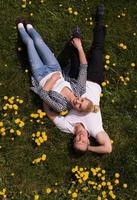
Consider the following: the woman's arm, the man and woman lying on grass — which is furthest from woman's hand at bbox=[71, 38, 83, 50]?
the woman's arm

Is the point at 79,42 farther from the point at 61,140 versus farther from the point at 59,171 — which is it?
the point at 59,171

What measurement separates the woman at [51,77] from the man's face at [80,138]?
0.36 meters

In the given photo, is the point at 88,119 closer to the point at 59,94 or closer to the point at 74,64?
the point at 59,94

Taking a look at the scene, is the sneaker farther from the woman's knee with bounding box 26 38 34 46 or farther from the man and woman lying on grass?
the woman's knee with bounding box 26 38 34 46

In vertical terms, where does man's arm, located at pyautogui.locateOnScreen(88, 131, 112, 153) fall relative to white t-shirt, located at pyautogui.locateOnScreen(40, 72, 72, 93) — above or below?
below

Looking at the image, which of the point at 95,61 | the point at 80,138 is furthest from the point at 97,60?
the point at 80,138

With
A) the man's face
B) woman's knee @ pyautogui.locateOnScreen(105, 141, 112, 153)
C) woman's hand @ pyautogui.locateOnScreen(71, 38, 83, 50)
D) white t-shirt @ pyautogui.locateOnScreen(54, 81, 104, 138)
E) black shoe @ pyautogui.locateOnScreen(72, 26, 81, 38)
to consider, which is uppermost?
black shoe @ pyautogui.locateOnScreen(72, 26, 81, 38)

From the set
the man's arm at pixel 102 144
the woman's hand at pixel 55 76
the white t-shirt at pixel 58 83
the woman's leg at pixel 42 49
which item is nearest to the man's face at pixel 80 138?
the man's arm at pixel 102 144

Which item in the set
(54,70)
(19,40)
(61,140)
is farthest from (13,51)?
(61,140)

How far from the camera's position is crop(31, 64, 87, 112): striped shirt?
742cm

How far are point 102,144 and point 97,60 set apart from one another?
1.39 meters

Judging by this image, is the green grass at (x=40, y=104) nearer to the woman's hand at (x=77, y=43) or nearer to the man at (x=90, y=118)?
the man at (x=90, y=118)

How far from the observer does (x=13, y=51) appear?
7.86m

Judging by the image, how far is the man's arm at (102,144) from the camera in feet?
24.7
